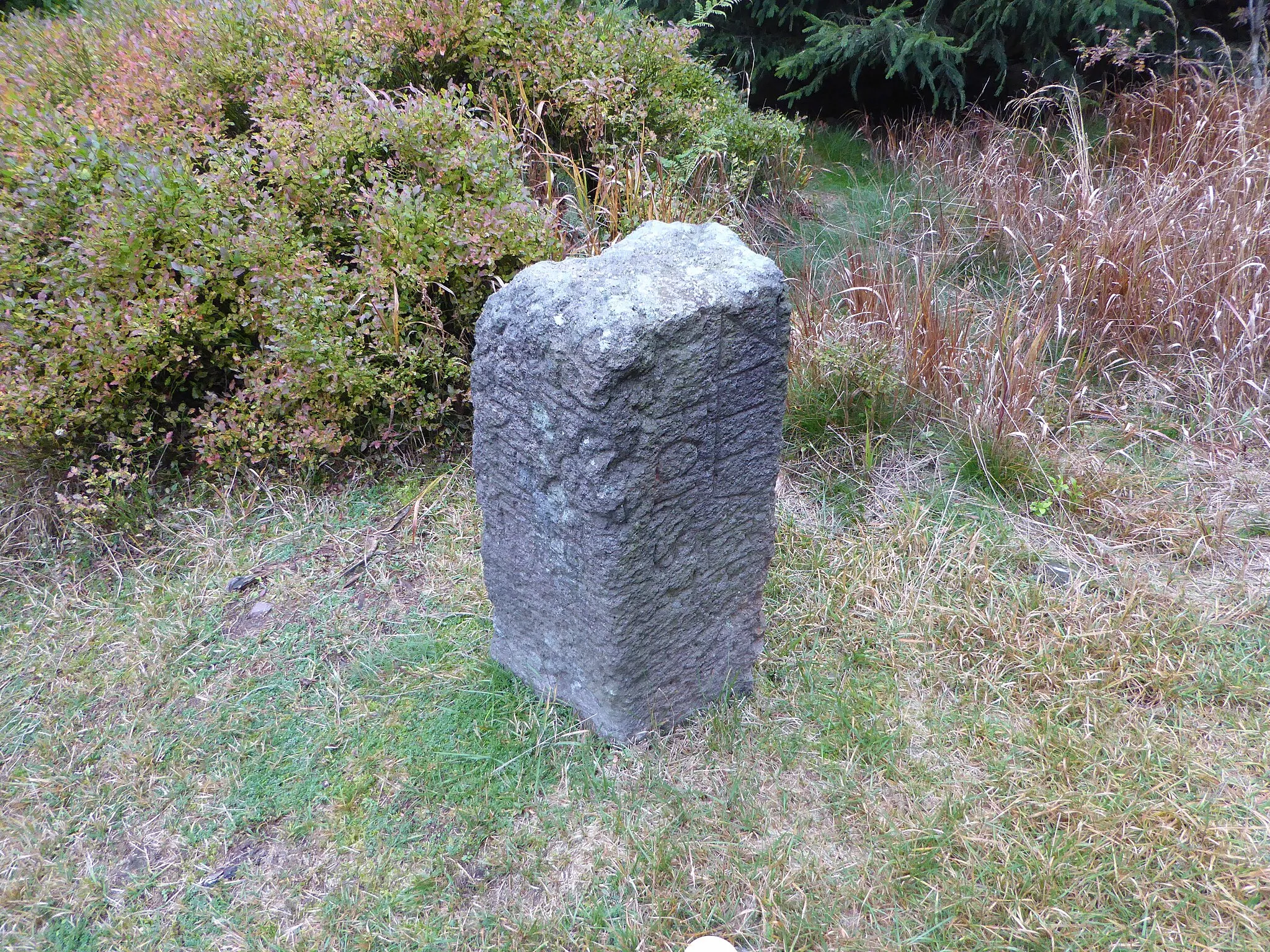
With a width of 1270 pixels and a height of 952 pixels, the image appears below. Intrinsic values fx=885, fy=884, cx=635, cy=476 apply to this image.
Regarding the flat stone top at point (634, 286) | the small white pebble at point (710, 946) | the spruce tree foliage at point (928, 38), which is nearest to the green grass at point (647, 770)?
the small white pebble at point (710, 946)

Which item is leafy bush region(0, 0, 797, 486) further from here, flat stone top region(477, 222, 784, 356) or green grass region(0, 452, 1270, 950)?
flat stone top region(477, 222, 784, 356)

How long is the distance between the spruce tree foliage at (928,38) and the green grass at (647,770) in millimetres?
3212

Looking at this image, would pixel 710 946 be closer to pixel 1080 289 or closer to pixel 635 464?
pixel 635 464

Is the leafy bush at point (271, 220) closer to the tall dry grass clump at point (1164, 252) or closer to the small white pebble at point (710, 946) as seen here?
the tall dry grass clump at point (1164, 252)

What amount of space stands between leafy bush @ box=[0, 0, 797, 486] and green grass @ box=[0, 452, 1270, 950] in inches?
21.6

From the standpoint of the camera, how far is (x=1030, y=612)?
8.13 ft

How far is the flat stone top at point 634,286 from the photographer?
5.64 feet

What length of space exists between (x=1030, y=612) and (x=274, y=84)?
11.0 ft

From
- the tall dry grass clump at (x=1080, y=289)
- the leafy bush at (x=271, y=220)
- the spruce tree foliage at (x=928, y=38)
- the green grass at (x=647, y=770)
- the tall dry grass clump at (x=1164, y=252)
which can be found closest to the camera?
the green grass at (x=647, y=770)

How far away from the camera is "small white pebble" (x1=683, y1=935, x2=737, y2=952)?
67.7 inches

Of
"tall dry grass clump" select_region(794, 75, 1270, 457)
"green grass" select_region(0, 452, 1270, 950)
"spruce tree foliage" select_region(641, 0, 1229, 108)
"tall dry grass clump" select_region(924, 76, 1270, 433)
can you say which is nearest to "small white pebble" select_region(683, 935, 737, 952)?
"green grass" select_region(0, 452, 1270, 950)

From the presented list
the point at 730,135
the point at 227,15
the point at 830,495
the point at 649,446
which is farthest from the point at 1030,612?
the point at 227,15

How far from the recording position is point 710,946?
5.65 feet

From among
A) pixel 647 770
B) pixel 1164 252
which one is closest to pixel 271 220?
pixel 647 770
